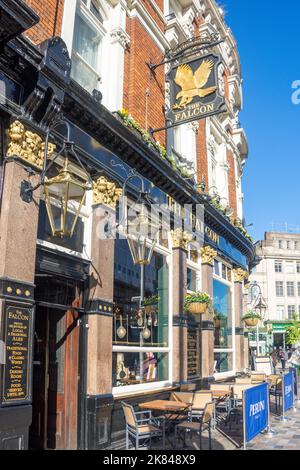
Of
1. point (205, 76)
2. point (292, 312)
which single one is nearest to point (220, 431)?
point (205, 76)

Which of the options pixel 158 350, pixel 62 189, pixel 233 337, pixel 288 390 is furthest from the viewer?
pixel 233 337

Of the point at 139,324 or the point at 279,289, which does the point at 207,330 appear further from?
the point at 279,289

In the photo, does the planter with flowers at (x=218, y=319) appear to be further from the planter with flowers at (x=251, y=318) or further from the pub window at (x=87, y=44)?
the pub window at (x=87, y=44)

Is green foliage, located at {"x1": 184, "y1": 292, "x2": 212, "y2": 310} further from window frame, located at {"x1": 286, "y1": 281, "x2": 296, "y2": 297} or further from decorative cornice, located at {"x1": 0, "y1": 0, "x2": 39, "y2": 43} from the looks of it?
window frame, located at {"x1": 286, "y1": 281, "x2": 296, "y2": 297}

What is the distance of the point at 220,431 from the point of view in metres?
9.55

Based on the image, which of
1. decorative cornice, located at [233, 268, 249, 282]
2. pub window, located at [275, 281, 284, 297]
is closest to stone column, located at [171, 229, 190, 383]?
decorative cornice, located at [233, 268, 249, 282]

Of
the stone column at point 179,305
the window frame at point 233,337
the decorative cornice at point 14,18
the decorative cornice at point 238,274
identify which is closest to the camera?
the decorative cornice at point 14,18

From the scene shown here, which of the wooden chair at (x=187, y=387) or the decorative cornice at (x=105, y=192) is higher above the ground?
the decorative cornice at (x=105, y=192)

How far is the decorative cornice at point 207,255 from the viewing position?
43.2ft

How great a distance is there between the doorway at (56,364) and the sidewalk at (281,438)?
336cm

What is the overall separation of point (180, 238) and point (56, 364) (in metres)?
4.85

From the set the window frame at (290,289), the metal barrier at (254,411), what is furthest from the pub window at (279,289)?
the metal barrier at (254,411)

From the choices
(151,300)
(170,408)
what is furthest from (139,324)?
(170,408)

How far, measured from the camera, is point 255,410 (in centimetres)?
798
